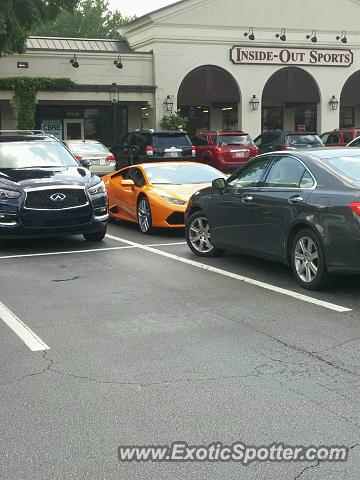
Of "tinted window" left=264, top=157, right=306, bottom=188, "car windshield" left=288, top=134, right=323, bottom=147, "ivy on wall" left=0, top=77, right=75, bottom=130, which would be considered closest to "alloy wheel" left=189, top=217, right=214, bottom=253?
"tinted window" left=264, top=157, right=306, bottom=188

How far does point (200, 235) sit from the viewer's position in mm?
9422

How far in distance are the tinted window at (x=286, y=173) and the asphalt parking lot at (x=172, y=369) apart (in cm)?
112

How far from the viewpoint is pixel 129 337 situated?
556 cm

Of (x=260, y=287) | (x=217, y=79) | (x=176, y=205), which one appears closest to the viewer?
(x=260, y=287)

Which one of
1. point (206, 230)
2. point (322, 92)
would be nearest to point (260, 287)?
point (206, 230)

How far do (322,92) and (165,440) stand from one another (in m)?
31.3

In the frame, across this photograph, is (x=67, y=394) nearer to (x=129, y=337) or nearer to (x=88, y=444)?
(x=88, y=444)

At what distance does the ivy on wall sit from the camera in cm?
2750

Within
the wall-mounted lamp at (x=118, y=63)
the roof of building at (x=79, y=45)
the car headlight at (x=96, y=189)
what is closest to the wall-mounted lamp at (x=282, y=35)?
the roof of building at (x=79, y=45)

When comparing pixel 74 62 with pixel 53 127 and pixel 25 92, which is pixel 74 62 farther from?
pixel 53 127

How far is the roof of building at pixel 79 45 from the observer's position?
99.3 ft

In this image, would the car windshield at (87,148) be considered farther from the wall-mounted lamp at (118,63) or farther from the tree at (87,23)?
the tree at (87,23)

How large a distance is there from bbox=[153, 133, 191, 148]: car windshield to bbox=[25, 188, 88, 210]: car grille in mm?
12203

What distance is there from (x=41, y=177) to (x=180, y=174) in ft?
9.78
